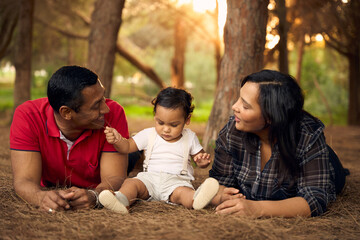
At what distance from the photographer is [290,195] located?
2.73 metres

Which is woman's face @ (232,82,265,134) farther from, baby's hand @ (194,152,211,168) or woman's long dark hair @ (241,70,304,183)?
baby's hand @ (194,152,211,168)

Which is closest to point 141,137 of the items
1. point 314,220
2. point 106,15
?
point 314,220

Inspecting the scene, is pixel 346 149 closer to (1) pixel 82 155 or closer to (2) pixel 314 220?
(2) pixel 314 220

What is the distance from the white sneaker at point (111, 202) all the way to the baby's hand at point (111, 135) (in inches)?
19.9

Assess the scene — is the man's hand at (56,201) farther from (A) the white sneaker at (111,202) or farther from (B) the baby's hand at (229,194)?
(B) the baby's hand at (229,194)

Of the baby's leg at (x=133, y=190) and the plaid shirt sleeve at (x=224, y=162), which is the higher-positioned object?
the plaid shirt sleeve at (x=224, y=162)

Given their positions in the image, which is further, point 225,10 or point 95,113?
point 225,10

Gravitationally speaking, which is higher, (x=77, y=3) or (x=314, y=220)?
(x=77, y=3)

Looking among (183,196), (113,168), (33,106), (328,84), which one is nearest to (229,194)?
(183,196)

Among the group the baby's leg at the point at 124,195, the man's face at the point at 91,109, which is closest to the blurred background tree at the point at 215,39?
the baby's leg at the point at 124,195

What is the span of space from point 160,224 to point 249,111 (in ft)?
3.05

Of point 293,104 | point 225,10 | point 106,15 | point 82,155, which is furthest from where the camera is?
point 106,15

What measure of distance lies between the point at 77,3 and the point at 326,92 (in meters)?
11.9

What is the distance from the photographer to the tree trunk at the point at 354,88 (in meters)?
11.2
